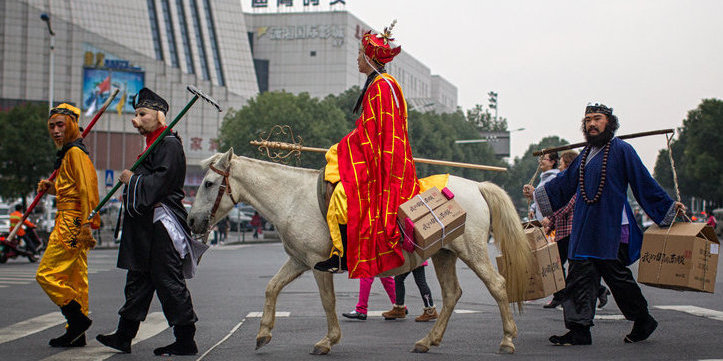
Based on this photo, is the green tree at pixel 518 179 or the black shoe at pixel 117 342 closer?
the black shoe at pixel 117 342

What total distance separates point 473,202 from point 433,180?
1.49 ft

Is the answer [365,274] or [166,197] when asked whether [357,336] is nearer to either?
[365,274]

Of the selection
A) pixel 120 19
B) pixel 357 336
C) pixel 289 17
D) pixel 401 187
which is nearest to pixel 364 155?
pixel 401 187

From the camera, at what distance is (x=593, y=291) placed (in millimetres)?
8438

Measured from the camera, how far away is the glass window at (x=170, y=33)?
95375mm

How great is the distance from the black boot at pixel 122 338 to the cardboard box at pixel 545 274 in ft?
11.3

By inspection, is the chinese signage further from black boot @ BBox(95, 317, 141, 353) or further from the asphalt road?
black boot @ BBox(95, 317, 141, 353)

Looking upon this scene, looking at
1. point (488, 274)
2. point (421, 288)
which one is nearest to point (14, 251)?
point (421, 288)

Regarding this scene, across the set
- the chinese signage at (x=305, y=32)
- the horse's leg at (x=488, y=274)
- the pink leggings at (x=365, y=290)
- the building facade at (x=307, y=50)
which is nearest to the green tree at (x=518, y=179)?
the building facade at (x=307, y=50)

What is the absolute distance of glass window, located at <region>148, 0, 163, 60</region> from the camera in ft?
305

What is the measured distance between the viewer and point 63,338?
26.9 feet

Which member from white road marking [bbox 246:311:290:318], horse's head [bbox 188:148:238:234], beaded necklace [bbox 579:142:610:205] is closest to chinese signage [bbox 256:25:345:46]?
white road marking [bbox 246:311:290:318]

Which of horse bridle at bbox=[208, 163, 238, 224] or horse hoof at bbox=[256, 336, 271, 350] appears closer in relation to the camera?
horse hoof at bbox=[256, 336, 271, 350]

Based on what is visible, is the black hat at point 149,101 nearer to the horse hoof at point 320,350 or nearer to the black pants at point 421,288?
the horse hoof at point 320,350
